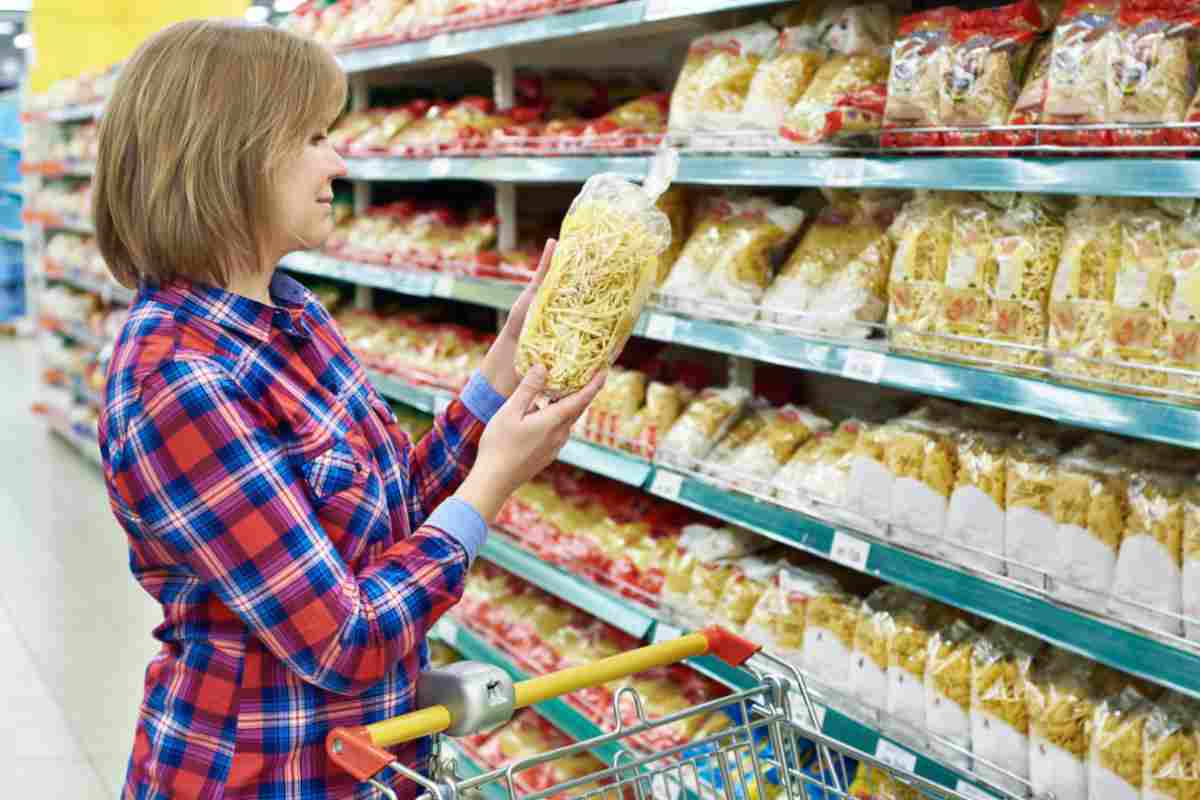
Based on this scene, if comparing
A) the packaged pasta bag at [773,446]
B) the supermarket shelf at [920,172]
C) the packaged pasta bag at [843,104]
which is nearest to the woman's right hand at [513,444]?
the supermarket shelf at [920,172]

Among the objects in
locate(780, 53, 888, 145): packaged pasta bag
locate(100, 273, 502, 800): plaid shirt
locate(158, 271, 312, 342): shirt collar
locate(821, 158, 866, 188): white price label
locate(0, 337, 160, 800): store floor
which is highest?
locate(780, 53, 888, 145): packaged pasta bag

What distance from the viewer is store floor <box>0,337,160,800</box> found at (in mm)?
3539

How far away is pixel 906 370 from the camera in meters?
2.10

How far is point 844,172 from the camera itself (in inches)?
86.8

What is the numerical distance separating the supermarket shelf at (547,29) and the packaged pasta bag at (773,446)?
0.82 metres

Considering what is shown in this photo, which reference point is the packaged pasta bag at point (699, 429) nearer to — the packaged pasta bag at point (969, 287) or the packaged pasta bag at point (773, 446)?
the packaged pasta bag at point (773, 446)

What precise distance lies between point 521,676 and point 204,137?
2.18 metres

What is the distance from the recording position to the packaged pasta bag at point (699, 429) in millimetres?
2768

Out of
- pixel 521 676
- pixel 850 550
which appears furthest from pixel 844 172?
pixel 521 676

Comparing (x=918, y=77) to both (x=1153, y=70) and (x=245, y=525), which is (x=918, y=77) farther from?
(x=245, y=525)

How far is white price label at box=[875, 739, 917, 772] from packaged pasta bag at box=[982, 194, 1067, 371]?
66cm

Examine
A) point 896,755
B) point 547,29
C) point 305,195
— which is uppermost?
point 547,29

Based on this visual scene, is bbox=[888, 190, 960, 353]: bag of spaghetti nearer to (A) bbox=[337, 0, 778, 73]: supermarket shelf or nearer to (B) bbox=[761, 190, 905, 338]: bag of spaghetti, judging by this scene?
(B) bbox=[761, 190, 905, 338]: bag of spaghetti

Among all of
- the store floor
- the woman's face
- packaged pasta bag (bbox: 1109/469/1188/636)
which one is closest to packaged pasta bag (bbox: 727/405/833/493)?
packaged pasta bag (bbox: 1109/469/1188/636)
